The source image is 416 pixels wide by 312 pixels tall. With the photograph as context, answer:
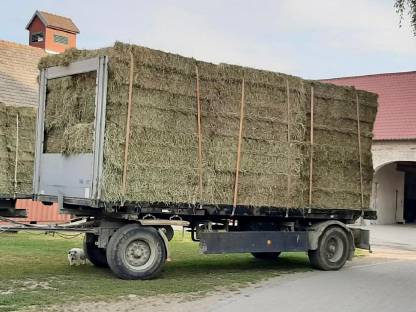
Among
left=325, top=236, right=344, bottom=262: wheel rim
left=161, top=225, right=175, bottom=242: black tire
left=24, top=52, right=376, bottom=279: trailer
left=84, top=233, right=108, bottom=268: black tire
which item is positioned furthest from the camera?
left=325, top=236, right=344, bottom=262: wheel rim

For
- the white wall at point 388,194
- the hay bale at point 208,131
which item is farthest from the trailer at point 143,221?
the white wall at point 388,194

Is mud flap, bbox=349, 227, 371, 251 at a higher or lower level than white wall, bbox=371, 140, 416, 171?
lower

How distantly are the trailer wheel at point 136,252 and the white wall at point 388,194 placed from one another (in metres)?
22.4

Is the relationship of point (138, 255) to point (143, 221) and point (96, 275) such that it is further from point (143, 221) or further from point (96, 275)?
point (96, 275)

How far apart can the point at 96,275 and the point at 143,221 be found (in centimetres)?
130

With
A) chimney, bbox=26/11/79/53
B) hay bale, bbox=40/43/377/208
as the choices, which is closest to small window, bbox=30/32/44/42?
chimney, bbox=26/11/79/53

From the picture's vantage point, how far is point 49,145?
11.2m

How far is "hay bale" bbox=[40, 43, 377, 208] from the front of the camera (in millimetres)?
10125

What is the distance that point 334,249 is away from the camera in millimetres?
13039

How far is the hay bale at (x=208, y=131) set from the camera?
10.1 metres

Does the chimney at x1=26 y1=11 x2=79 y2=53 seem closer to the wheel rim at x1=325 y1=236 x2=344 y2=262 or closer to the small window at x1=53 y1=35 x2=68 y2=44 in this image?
the small window at x1=53 y1=35 x2=68 y2=44

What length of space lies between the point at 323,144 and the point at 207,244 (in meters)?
3.31

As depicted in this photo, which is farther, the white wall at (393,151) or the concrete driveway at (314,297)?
the white wall at (393,151)

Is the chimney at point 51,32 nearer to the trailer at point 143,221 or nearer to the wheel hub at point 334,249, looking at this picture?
the trailer at point 143,221
